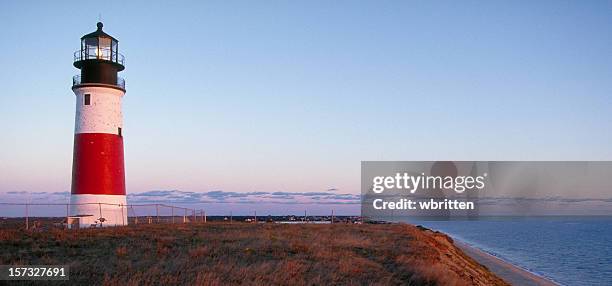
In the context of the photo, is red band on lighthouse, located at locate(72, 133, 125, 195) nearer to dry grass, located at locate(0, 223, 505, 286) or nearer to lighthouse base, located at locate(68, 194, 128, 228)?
lighthouse base, located at locate(68, 194, 128, 228)

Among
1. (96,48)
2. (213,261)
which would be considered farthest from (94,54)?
(213,261)

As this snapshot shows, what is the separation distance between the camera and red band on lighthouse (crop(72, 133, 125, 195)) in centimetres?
2894

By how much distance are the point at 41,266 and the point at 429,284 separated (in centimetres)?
901

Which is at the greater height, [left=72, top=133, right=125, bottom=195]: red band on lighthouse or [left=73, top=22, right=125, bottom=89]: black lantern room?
[left=73, top=22, right=125, bottom=89]: black lantern room

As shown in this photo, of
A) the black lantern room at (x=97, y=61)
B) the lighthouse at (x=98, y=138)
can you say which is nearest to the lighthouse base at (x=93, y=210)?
the lighthouse at (x=98, y=138)

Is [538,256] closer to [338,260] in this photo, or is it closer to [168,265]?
[338,260]

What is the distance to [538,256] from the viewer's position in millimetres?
51875

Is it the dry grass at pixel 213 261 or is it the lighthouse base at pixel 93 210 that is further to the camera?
the lighthouse base at pixel 93 210

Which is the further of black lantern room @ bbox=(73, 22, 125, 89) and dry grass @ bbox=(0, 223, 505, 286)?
black lantern room @ bbox=(73, 22, 125, 89)

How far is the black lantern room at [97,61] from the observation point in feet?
98.1

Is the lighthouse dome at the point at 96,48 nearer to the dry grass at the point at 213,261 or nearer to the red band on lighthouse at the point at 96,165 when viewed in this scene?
the red band on lighthouse at the point at 96,165

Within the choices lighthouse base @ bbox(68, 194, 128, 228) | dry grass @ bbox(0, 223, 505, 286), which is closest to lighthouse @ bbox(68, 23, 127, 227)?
lighthouse base @ bbox(68, 194, 128, 228)

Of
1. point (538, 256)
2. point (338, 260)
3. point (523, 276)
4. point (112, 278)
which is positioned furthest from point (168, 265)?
point (538, 256)

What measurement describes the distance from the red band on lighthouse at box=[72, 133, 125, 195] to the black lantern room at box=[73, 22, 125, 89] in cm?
283
